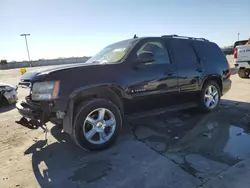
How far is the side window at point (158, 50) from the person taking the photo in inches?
159

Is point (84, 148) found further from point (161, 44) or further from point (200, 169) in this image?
point (161, 44)

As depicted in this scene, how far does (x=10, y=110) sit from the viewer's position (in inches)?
262

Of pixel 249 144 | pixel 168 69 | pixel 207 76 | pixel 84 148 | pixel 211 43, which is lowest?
pixel 249 144

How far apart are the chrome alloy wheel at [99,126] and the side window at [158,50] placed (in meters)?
1.45

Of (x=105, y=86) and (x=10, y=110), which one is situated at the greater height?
(x=105, y=86)

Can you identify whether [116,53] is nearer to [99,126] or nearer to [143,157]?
[99,126]

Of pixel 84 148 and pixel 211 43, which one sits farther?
pixel 211 43

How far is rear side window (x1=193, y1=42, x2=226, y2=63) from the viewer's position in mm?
5015

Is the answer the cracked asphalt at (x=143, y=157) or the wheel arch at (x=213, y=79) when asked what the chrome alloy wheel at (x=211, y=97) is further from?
the cracked asphalt at (x=143, y=157)

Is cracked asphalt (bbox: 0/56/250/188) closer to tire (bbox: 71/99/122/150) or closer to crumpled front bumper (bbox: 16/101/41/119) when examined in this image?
tire (bbox: 71/99/122/150)

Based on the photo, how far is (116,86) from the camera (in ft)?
11.3

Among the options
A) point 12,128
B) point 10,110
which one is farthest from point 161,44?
point 10,110

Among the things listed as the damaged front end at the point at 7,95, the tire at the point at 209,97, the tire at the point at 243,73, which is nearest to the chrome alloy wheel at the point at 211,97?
the tire at the point at 209,97

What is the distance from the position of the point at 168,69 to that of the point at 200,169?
2064 mm
